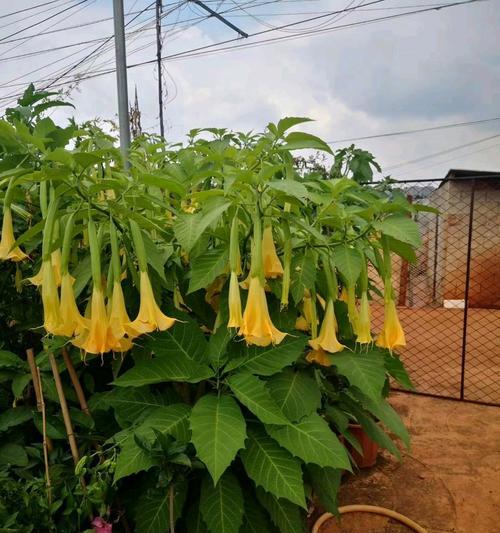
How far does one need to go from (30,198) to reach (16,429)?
0.62m

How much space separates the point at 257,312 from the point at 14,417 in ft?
2.56

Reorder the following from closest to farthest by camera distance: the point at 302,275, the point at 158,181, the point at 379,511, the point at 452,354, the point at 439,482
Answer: the point at 158,181 → the point at 302,275 → the point at 379,511 → the point at 439,482 → the point at 452,354

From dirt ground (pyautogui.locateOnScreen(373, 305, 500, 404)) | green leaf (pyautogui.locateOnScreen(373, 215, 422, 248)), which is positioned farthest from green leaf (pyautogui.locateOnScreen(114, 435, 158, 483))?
dirt ground (pyautogui.locateOnScreen(373, 305, 500, 404))

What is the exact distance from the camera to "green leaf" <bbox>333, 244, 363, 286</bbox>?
1020mm

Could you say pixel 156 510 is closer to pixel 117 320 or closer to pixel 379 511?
pixel 117 320

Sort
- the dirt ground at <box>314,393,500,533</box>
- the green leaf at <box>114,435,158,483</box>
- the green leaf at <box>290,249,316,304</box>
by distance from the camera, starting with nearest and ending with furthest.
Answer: the green leaf at <box>114,435,158,483</box> → the green leaf at <box>290,249,316,304</box> → the dirt ground at <box>314,393,500,533</box>

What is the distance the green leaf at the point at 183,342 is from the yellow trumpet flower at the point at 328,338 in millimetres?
265

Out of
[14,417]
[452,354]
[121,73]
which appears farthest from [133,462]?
[452,354]

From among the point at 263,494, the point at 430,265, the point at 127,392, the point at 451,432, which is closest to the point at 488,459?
the point at 451,432

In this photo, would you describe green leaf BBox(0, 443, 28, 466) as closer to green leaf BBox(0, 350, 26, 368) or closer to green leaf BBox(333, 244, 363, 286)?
green leaf BBox(0, 350, 26, 368)

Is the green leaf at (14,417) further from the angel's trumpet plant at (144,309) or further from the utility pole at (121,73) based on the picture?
the utility pole at (121,73)

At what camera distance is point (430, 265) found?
761cm

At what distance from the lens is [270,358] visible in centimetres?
111

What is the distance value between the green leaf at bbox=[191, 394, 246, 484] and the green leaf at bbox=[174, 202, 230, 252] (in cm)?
36
